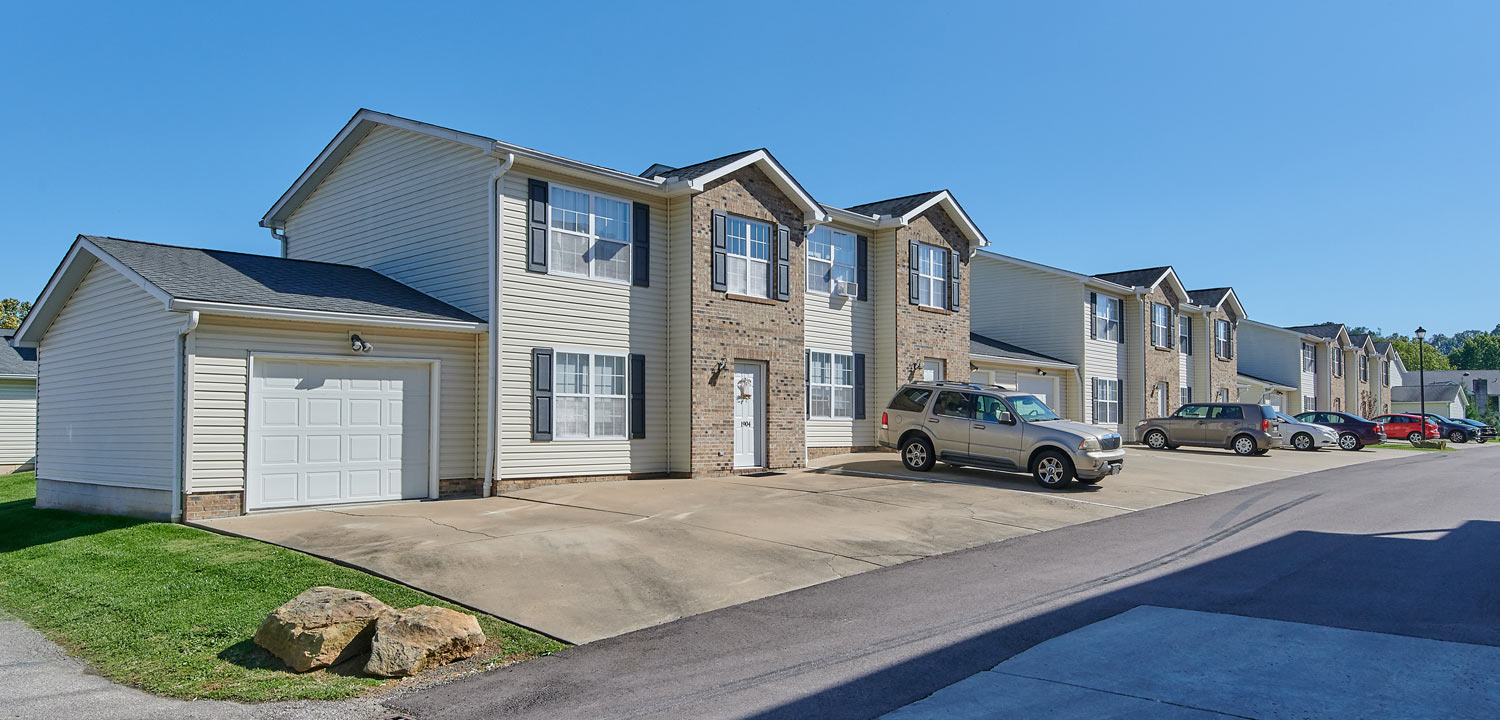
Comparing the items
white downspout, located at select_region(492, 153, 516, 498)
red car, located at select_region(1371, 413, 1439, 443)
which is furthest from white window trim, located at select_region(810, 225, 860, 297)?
red car, located at select_region(1371, 413, 1439, 443)

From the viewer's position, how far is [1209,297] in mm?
39656

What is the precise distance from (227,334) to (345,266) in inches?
188

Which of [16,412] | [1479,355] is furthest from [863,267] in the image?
[1479,355]

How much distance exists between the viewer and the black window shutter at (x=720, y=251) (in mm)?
18141

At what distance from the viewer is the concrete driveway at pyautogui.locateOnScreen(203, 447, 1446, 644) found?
8875 mm

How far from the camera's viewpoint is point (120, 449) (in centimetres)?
1468

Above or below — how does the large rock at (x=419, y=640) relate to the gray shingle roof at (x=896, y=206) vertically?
below

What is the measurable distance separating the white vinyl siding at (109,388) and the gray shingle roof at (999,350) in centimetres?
1897

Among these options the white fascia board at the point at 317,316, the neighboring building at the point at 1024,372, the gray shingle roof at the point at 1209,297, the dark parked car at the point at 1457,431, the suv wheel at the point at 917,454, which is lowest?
the dark parked car at the point at 1457,431

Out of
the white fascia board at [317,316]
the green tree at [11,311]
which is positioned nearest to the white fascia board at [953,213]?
the white fascia board at [317,316]

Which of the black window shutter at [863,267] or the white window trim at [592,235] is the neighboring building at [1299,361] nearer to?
the black window shutter at [863,267]

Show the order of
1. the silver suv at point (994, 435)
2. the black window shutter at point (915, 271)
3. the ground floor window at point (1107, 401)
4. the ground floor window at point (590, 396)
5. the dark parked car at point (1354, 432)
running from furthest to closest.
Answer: the dark parked car at point (1354, 432), the ground floor window at point (1107, 401), the black window shutter at point (915, 271), the silver suv at point (994, 435), the ground floor window at point (590, 396)

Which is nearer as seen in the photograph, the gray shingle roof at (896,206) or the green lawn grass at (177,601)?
the green lawn grass at (177,601)

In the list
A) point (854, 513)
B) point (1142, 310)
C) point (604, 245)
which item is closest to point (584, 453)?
point (604, 245)
